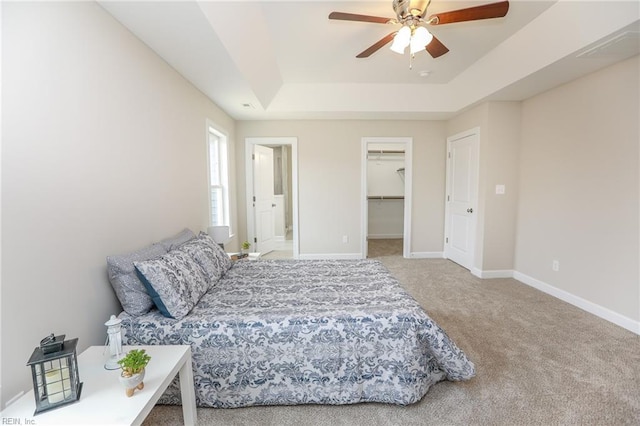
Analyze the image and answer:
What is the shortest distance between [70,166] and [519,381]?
2947 millimetres

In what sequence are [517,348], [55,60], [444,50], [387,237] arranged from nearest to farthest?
1. [55,60]
2. [517,348]
3. [444,50]
4. [387,237]

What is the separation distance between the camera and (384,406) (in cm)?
157

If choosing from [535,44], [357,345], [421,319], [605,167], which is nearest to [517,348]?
[421,319]

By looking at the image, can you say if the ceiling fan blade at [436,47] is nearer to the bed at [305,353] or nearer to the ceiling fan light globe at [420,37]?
the ceiling fan light globe at [420,37]

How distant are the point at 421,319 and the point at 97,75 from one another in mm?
2384

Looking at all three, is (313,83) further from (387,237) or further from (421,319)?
(387,237)

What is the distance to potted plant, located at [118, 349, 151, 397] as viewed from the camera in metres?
1.06

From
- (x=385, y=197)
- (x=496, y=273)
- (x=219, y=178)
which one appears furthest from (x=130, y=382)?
(x=385, y=197)

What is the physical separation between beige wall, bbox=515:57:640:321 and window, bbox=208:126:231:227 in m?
4.12

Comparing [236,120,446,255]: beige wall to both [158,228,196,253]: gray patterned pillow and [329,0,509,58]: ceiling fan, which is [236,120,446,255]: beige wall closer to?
[158,228,196,253]: gray patterned pillow

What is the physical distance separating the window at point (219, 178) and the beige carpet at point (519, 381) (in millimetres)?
2642

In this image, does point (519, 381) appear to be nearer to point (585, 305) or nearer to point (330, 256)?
point (585, 305)

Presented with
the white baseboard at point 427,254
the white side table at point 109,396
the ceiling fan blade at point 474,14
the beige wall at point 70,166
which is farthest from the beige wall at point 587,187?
the beige wall at point 70,166

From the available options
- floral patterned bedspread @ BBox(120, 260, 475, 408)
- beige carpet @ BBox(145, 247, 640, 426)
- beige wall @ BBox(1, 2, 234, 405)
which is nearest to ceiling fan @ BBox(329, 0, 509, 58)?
beige wall @ BBox(1, 2, 234, 405)
